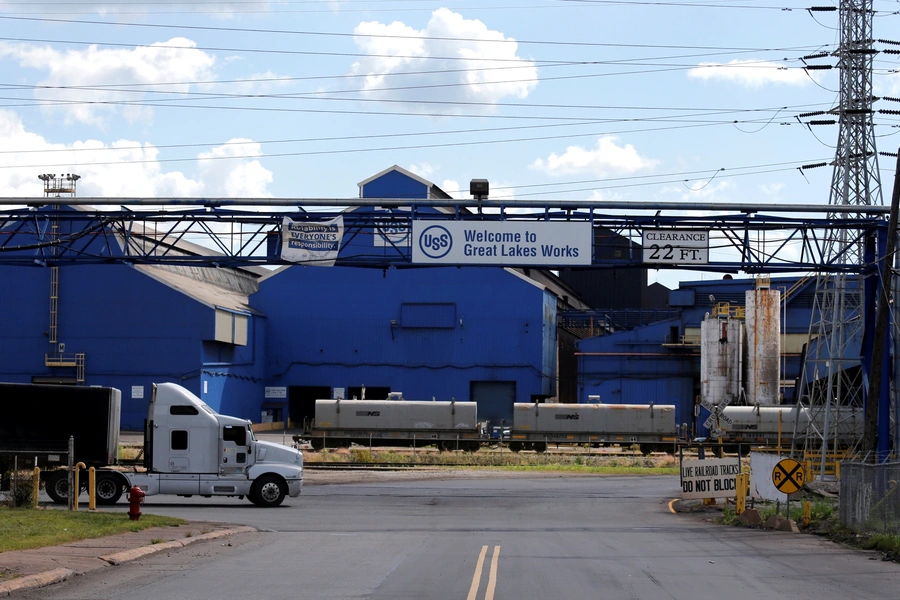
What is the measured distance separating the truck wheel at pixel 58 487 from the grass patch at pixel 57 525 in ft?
13.6

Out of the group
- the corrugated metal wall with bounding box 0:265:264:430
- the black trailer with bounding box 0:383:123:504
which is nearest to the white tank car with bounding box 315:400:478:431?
the corrugated metal wall with bounding box 0:265:264:430

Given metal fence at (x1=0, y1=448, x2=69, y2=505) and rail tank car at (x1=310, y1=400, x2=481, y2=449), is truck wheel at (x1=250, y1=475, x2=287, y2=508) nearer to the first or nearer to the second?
metal fence at (x1=0, y1=448, x2=69, y2=505)

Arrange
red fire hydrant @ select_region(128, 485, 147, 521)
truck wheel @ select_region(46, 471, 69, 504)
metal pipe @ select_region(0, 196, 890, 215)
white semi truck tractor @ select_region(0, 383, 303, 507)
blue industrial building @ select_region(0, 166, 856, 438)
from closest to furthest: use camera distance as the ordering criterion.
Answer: red fire hydrant @ select_region(128, 485, 147, 521), truck wheel @ select_region(46, 471, 69, 504), white semi truck tractor @ select_region(0, 383, 303, 507), metal pipe @ select_region(0, 196, 890, 215), blue industrial building @ select_region(0, 166, 856, 438)

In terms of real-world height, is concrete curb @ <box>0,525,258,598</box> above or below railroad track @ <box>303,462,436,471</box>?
above

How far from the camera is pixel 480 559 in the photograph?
16.0m

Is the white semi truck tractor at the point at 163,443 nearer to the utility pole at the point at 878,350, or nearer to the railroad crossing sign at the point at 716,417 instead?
the utility pole at the point at 878,350

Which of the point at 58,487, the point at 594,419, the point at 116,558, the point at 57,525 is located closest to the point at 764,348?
the point at 594,419

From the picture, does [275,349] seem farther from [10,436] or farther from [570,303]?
[10,436]

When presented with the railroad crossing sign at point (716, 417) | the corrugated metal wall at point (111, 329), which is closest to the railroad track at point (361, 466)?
the railroad crossing sign at point (716, 417)

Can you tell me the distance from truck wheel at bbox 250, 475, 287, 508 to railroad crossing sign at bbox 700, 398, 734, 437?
33.4 m

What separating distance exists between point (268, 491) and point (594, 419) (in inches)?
1214

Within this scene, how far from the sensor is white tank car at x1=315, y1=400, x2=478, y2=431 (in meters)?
53.7

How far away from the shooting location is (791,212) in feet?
97.3

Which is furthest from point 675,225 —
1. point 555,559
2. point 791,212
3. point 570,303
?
point 570,303
